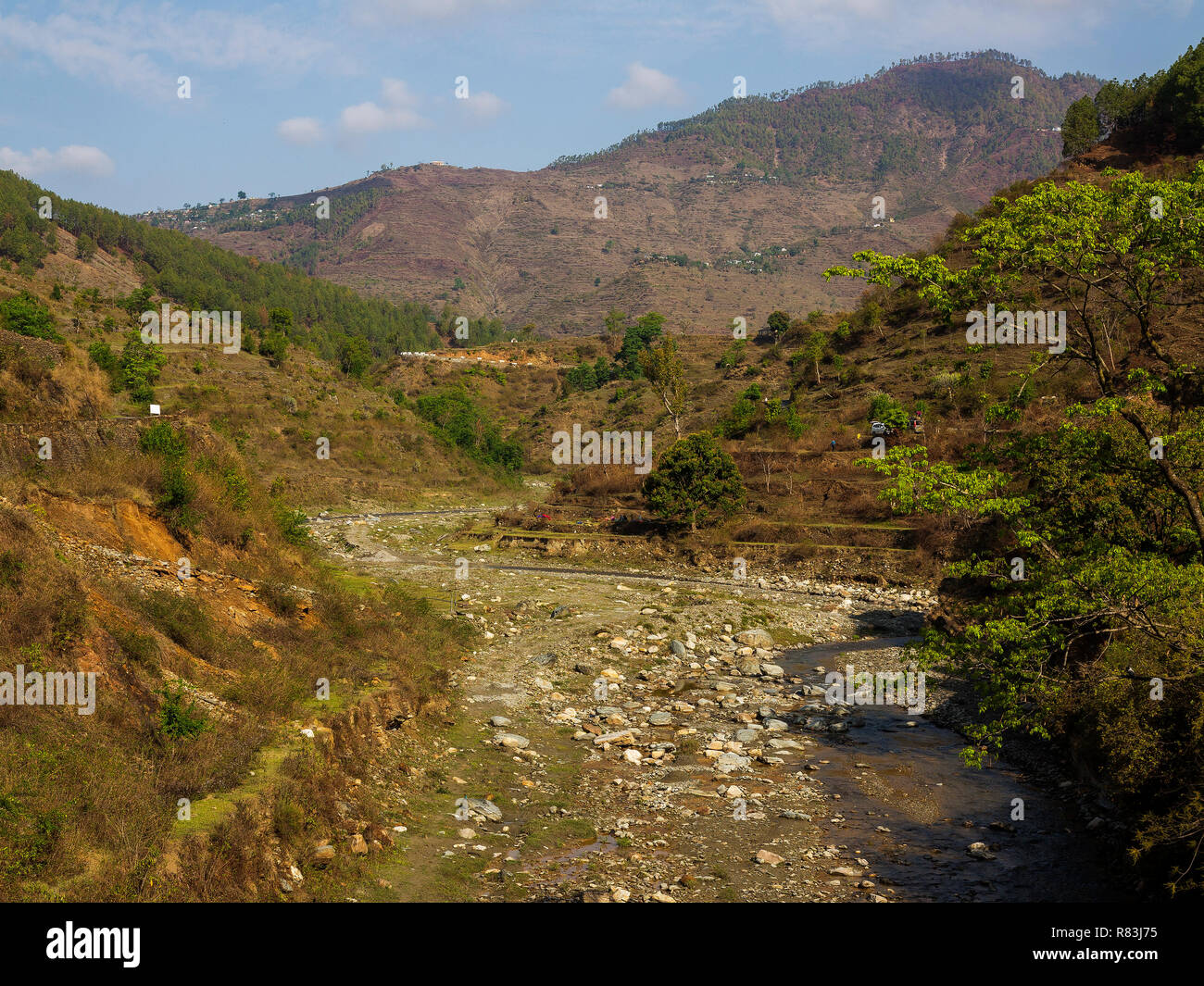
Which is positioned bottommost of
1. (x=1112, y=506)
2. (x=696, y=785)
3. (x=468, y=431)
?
(x=696, y=785)

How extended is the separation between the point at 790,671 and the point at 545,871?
13552 mm

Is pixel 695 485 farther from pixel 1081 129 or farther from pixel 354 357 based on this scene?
pixel 354 357

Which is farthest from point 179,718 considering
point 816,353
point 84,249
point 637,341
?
point 84,249

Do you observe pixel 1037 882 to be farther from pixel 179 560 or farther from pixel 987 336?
pixel 179 560

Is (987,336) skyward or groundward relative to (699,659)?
skyward

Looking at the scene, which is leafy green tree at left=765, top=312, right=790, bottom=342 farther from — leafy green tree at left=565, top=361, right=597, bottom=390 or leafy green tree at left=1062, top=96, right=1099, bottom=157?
leafy green tree at left=1062, top=96, right=1099, bottom=157

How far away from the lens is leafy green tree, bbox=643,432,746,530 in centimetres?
3891

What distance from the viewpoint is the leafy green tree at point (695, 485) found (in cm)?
3891

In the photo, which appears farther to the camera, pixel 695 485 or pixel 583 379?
pixel 583 379

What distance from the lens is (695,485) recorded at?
38.9 metres

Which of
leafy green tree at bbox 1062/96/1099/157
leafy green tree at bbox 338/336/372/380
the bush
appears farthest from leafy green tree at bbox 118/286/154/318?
leafy green tree at bbox 1062/96/1099/157

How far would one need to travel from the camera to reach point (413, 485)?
58219 mm

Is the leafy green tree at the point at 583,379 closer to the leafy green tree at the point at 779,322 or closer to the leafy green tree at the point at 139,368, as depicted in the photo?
the leafy green tree at the point at 779,322
